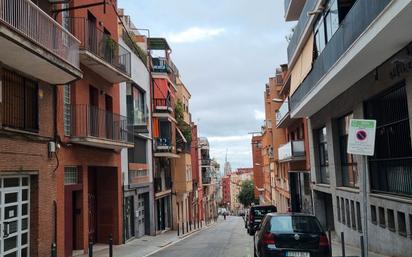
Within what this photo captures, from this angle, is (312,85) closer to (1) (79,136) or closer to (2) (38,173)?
(1) (79,136)

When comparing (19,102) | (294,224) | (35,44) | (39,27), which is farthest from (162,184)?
(294,224)

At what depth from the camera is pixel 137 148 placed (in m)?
30.3

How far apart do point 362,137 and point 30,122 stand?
35.7ft

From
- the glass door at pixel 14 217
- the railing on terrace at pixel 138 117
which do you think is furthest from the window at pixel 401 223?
the railing on terrace at pixel 138 117

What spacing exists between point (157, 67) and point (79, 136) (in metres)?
21.3

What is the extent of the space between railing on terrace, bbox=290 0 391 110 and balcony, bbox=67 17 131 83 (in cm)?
836

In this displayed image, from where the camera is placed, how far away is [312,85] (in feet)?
67.0

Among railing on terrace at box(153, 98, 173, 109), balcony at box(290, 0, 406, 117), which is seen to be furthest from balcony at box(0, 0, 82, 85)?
railing on terrace at box(153, 98, 173, 109)

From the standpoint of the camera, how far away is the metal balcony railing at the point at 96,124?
18172 mm

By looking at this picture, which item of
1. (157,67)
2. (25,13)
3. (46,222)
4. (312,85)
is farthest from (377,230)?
(157,67)

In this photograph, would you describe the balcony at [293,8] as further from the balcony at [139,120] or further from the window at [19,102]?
the window at [19,102]

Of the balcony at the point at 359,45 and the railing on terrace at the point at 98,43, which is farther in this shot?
the railing on terrace at the point at 98,43

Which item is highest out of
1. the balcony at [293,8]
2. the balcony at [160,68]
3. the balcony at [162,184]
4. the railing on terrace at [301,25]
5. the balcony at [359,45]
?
the balcony at [293,8]

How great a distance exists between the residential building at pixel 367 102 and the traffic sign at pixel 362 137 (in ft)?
1.04
